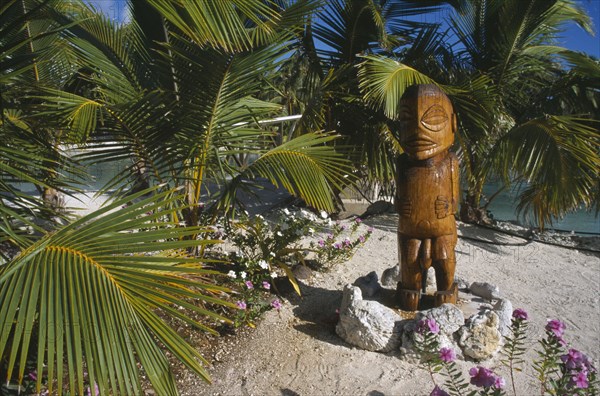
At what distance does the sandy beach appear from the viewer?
8.46 feet

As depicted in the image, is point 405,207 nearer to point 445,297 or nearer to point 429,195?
point 429,195

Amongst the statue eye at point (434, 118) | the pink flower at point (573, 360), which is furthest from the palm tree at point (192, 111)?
the pink flower at point (573, 360)

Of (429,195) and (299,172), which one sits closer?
(299,172)

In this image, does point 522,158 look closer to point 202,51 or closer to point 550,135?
point 550,135

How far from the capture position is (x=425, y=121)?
2.97m

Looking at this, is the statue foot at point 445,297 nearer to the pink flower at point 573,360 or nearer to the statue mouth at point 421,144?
the statue mouth at point 421,144

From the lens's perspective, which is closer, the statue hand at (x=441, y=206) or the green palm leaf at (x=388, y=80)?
the statue hand at (x=441, y=206)

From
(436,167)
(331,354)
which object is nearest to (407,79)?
(436,167)

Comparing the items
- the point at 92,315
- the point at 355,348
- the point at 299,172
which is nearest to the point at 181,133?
the point at 299,172

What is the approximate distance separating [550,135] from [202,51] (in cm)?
314

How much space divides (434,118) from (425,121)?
0.07 metres

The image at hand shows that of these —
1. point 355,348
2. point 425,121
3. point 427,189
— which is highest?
point 425,121

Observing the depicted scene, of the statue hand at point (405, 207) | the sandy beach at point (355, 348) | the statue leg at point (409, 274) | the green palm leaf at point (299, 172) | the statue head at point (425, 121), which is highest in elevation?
the statue head at point (425, 121)

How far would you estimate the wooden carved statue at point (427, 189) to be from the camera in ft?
9.84
